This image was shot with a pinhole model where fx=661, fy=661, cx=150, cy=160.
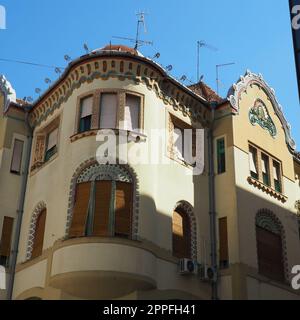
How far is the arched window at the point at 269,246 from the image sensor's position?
24.7 m

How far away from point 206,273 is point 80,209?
488cm

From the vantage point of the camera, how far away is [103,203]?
2177 centimetres

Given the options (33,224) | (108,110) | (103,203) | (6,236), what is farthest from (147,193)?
(6,236)

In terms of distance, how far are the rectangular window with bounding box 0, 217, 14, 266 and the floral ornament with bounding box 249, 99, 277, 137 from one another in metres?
10.5

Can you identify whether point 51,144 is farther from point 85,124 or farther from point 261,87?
point 261,87

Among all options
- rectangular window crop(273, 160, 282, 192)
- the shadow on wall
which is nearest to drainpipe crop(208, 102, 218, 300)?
the shadow on wall

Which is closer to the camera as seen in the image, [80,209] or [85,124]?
[80,209]

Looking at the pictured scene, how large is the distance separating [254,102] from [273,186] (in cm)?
368

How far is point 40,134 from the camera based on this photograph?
85.5ft

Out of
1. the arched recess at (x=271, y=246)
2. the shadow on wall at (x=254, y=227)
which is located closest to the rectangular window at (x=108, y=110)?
the shadow on wall at (x=254, y=227)

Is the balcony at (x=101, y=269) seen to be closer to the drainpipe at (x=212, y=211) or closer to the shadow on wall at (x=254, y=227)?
the drainpipe at (x=212, y=211)

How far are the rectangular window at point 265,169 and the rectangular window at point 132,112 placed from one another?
20.0 feet

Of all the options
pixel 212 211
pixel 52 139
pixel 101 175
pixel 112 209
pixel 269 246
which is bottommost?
pixel 112 209

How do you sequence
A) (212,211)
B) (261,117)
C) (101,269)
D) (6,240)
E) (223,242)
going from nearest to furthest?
(101,269) → (223,242) → (6,240) → (212,211) → (261,117)
